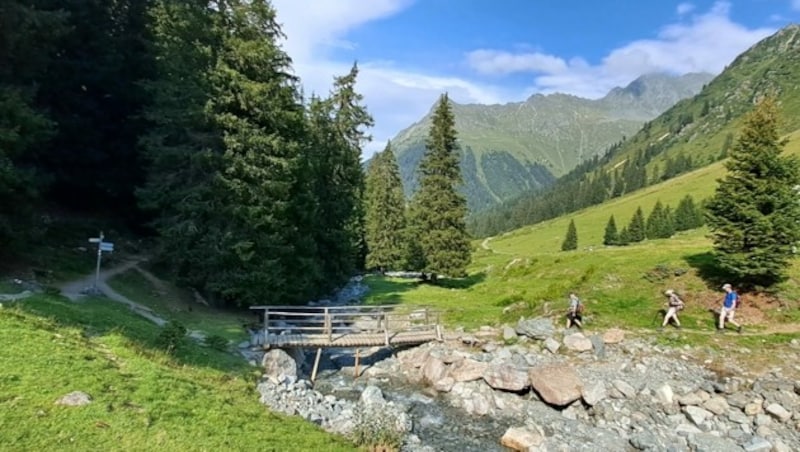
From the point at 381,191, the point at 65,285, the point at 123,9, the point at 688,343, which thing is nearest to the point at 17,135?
the point at 65,285

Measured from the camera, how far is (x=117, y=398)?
12266 mm

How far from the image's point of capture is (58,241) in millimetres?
31500

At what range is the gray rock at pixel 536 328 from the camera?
26.4 m

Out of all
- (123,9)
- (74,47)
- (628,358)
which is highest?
(123,9)

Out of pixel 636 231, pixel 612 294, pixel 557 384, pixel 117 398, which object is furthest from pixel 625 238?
pixel 117 398

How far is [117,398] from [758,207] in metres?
30.0

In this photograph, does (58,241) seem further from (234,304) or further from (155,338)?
(155,338)

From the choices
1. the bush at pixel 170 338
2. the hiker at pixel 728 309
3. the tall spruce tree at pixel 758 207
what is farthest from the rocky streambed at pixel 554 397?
the tall spruce tree at pixel 758 207

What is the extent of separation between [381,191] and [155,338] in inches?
1881

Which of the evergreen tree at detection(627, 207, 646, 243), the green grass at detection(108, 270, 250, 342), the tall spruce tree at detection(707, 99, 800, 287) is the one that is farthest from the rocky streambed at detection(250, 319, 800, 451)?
the evergreen tree at detection(627, 207, 646, 243)

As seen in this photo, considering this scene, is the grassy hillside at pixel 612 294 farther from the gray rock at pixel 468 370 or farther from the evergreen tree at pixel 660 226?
the evergreen tree at pixel 660 226

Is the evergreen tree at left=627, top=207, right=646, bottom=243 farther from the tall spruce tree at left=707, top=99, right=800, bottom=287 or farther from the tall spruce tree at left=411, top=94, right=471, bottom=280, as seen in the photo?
the tall spruce tree at left=707, top=99, right=800, bottom=287

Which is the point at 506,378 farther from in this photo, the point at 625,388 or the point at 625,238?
the point at 625,238

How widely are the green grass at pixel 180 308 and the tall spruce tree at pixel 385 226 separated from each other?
3497 centimetres
